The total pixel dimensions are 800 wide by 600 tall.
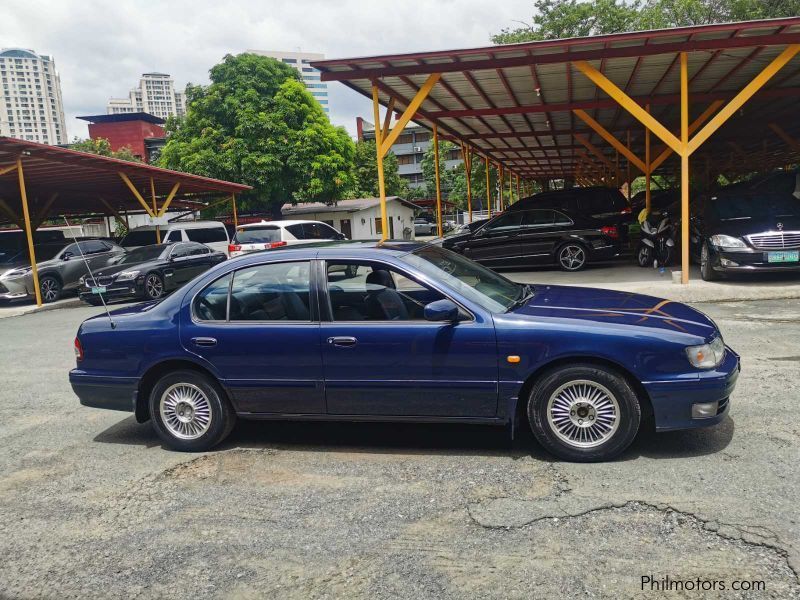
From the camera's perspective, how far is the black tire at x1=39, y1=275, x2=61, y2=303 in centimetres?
1584

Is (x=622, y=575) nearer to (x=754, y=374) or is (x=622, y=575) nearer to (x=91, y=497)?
(x=91, y=497)

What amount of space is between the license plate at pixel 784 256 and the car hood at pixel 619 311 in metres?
6.44

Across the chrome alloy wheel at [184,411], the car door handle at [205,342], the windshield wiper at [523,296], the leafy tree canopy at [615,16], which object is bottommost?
the chrome alloy wheel at [184,411]

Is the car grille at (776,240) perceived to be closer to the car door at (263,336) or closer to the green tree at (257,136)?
the car door at (263,336)

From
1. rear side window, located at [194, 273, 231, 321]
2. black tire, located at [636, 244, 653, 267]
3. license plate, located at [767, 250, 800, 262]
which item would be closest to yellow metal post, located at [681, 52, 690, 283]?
license plate, located at [767, 250, 800, 262]

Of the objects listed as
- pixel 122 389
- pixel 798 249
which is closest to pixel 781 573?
pixel 122 389

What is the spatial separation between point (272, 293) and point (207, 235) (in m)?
16.4

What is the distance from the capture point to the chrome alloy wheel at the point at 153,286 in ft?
47.3

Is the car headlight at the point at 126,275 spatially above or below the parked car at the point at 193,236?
below

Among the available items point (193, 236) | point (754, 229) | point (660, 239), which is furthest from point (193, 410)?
point (193, 236)

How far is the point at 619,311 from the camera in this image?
14.1 ft

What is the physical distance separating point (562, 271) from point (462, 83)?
4.69 metres

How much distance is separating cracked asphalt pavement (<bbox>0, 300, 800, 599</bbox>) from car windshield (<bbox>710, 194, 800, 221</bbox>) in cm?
664

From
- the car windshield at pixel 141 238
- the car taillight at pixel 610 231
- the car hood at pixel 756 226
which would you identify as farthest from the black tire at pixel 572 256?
the car windshield at pixel 141 238
